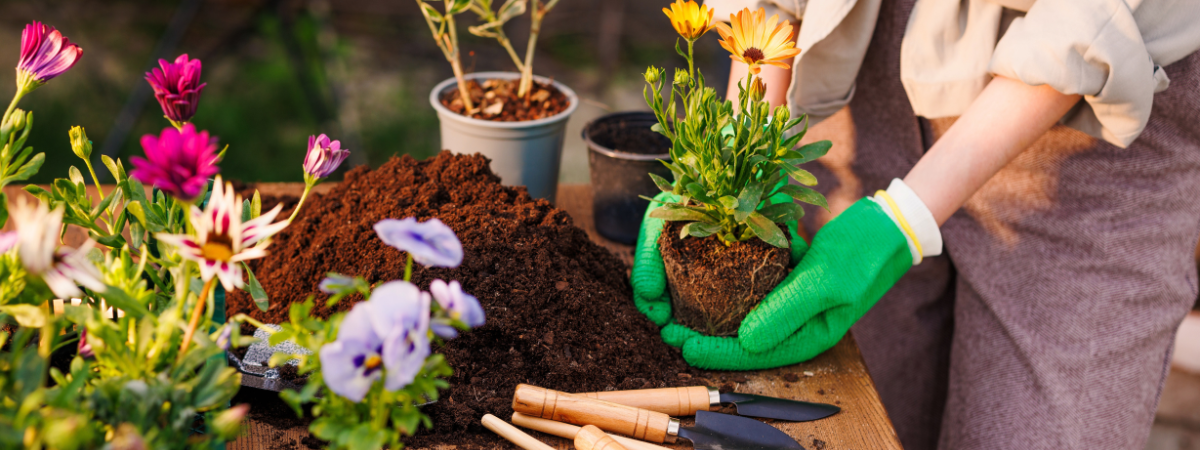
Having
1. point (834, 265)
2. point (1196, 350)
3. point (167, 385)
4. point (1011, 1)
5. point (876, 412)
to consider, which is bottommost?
point (1196, 350)

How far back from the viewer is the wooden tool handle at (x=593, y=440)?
2.27ft

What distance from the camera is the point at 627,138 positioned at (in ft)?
4.15

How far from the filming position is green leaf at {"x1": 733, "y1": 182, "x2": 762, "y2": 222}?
82cm

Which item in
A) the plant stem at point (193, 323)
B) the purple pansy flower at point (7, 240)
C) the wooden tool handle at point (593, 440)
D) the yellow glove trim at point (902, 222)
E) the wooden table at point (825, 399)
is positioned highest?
the purple pansy flower at point (7, 240)

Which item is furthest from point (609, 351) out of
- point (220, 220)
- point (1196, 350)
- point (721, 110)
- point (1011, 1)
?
point (1196, 350)

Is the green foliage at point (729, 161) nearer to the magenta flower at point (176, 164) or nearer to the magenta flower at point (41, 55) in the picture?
the magenta flower at point (176, 164)

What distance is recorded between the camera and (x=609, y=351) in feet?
2.81

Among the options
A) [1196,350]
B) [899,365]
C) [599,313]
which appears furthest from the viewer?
[1196,350]

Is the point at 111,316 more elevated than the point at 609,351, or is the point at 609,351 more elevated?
the point at 111,316

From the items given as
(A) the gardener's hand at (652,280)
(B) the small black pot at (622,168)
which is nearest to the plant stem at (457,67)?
(B) the small black pot at (622,168)

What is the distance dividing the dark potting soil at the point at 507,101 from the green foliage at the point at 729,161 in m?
0.45

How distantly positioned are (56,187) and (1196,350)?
7.80ft

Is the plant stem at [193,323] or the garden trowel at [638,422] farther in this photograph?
the garden trowel at [638,422]

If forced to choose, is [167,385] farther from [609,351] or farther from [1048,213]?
[1048,213]
